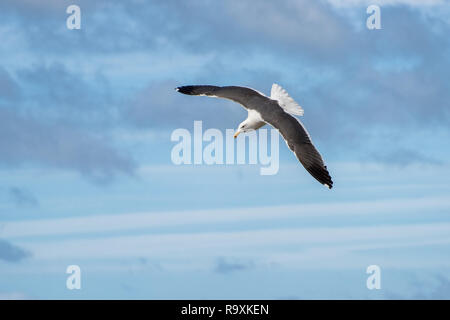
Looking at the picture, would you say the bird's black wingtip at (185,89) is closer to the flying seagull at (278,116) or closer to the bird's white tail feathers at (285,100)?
the flying seagull at (278,116)

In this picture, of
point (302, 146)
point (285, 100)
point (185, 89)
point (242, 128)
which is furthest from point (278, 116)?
point (185, 89)

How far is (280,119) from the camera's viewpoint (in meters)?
19.5

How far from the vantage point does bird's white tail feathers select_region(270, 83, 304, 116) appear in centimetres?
2048

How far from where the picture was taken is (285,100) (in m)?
21.1

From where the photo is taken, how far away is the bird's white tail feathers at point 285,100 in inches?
806

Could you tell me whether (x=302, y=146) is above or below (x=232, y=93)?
below

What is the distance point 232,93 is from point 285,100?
1427mm

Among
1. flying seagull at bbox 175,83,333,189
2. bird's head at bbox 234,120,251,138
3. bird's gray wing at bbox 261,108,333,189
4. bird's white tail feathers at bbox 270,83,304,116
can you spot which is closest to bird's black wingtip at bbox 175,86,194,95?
flying seagull at bbox 175,83,333,189

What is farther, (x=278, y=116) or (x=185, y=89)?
(x=185, y=89)

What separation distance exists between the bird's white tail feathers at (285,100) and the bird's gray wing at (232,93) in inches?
28.1

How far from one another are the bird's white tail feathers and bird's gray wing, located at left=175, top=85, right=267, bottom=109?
715 mm

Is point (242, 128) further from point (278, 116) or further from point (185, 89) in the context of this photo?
point (185, 89)

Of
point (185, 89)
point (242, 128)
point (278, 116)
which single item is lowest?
point (278, 116)
